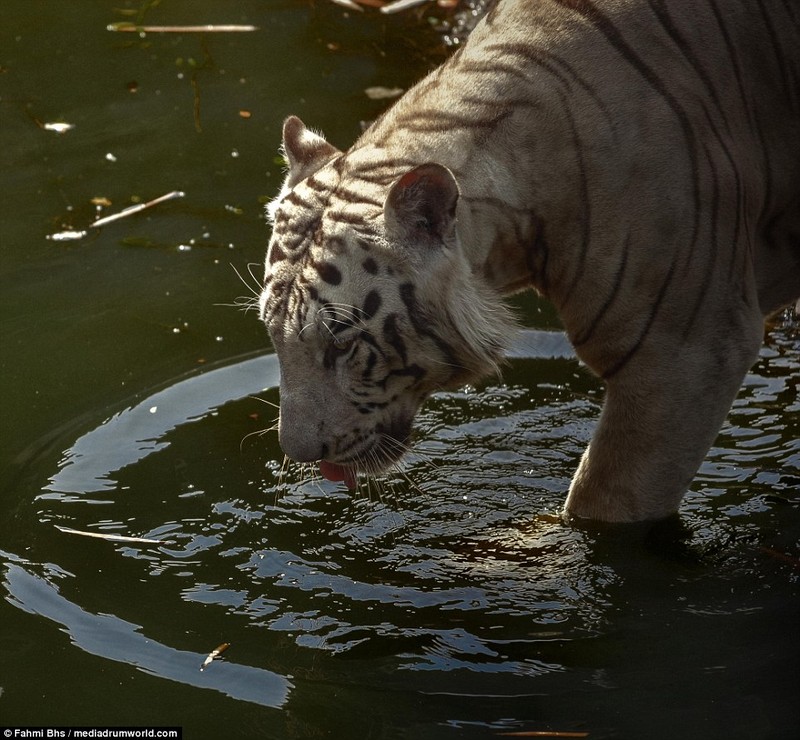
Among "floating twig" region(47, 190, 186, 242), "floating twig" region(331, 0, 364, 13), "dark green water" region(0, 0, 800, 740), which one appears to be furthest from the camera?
"floating twig" region(331, 0, 364, 13)

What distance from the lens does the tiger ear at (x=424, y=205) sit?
2367mm

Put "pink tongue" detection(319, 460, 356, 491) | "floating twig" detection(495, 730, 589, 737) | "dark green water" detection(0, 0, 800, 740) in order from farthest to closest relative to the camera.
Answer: "pink tongue" detection(319, 460, 356, 491) → "dark green water" detection(0, 0, 800, 740) → "floating twig" detection(495, 730, 589, 737)

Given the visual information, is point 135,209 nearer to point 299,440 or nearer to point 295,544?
point 295,544

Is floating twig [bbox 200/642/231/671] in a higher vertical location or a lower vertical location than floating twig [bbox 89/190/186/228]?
lower

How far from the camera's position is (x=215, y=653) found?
2.58 meters

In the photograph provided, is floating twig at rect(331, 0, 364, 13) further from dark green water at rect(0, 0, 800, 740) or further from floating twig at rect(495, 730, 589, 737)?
floating twig at rect(495, 730, 589, 737)

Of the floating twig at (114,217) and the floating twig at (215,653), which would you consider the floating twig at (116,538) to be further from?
the floating twig at (114,217)

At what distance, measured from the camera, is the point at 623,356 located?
8.96ft

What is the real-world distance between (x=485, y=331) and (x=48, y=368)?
5.39ft

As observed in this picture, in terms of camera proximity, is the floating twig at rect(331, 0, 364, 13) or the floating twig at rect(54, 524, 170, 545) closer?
the floating twig at rect(54, 524, 170, 545)

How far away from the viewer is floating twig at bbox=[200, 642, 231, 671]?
2543 mm

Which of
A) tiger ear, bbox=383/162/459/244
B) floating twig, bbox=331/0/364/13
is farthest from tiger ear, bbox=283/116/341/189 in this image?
floating twig, bbox=331/0/364/13

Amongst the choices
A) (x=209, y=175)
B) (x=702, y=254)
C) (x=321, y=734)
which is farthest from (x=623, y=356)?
(x=209, y=175)

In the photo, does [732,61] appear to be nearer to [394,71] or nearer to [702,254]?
[702,254]
